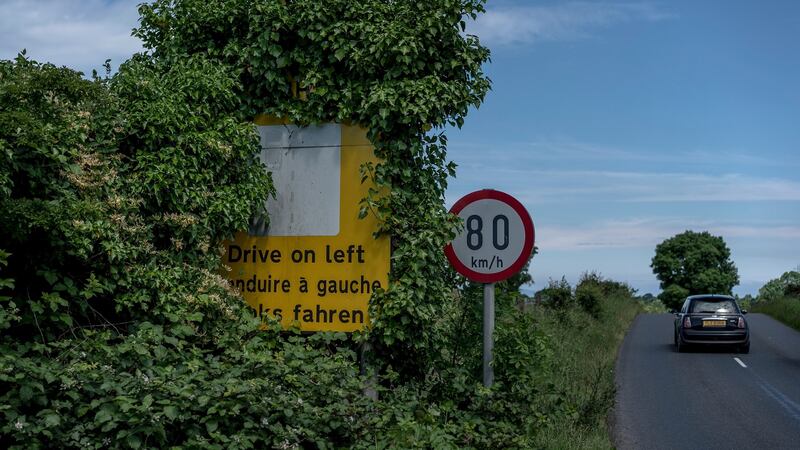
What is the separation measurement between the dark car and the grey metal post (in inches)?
739

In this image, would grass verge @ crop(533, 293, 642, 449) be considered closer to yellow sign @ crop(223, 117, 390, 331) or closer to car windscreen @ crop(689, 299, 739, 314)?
yellow sign @ crop(223, 117, 390, 331)

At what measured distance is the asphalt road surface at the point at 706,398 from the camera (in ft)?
38.4

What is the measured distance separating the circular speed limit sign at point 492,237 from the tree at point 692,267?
309ft

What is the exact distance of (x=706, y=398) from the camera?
15742 mm

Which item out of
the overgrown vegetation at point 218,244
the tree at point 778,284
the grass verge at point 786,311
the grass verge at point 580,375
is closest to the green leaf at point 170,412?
the overgrown vegetation at point 218,244

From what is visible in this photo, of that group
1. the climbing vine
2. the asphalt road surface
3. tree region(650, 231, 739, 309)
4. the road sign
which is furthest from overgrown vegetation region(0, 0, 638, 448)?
tree region(650, 231, 739, 309)

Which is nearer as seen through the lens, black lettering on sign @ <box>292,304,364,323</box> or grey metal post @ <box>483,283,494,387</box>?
grey metal post @ <box>483,283,494,387</box>

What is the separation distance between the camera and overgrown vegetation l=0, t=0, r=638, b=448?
6492mm

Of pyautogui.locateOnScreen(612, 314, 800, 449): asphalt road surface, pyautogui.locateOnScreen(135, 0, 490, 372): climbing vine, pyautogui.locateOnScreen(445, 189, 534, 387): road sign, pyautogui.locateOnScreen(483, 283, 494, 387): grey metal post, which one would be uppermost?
pyautogui.locateOnScreen(135, 0, 490, 372): climbing vine

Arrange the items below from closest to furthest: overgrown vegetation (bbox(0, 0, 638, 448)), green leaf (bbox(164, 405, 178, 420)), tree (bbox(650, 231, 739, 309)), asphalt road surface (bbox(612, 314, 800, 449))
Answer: green leaf (bbox(164, 405, 178, 420)), overgrown vegetation (bbox(0, 0, 638, 448)), asphalt road surface (bbox(612, 314, 800, 449)), tree (bbox(650, 231, 739, 309))

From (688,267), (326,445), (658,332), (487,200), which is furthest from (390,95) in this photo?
(688,267)

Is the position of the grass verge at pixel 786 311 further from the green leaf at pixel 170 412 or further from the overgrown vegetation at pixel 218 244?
the green leaf at pixel 170 412

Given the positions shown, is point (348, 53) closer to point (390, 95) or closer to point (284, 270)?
point (390, 95)

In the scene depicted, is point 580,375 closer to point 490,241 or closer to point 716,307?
point 490,241
